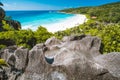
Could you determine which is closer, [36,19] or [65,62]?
[65,62]

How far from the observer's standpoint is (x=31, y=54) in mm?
9109

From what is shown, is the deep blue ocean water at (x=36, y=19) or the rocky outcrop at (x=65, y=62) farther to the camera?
the deep blue ocean water at (x=36, y=19)

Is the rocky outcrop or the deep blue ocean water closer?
the rocky outcrop

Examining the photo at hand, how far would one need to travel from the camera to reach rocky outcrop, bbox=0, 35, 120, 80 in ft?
26.6

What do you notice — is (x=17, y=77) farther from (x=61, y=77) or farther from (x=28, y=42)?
(x=28, y=42)

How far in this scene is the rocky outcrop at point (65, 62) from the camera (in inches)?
319

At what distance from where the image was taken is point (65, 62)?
8.38m

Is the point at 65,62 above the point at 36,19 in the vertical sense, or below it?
below

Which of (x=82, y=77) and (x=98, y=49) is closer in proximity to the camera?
(x=82, y=77)

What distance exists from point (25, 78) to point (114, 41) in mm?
4281

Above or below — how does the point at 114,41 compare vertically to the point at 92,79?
above

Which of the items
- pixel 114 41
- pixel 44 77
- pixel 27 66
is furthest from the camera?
pixel 114 41

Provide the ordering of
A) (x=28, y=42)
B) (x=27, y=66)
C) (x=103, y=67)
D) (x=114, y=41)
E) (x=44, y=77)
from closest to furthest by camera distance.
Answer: (x=103, y=67) → (x=44, y=77) → (x=27, y=66) → (x=114, y=41) → (x=28, y=42)

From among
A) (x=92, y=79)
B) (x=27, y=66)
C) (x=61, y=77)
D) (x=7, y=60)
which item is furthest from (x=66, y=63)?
(x=7, y=60)
